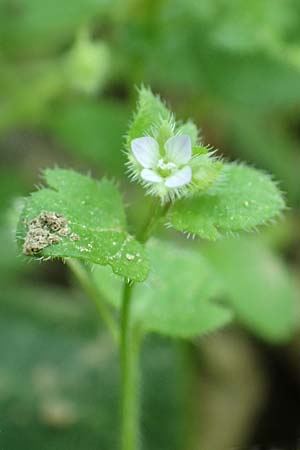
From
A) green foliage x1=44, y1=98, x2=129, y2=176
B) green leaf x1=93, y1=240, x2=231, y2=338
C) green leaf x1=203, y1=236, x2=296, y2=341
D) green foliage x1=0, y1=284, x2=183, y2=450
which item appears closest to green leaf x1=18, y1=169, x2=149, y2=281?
green leaf x1=93, y1=240, x2=231, y2=338

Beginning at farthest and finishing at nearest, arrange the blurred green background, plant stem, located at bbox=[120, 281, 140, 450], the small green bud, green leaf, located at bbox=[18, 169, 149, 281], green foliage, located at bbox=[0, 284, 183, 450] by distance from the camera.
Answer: the small green bud < the blurred green background < green foliage, located at bbox=[0, 284, 183, 450] < plant stem, located at bbox=[120, 281, 140, 450] < green leaf, located at bbox=[18, 169, 149, 281]

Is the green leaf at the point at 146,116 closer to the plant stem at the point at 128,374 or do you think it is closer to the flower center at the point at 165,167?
the flower center at the point at 165,167

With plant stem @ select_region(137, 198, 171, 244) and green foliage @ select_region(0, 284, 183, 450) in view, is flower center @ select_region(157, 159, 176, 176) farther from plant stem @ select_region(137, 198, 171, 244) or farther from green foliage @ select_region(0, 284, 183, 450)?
green foliage @ select_region(0, 284, 183, 450)

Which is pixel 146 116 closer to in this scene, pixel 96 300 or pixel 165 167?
pixel 165 167

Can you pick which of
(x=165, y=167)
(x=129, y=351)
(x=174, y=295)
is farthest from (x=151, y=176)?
(x=174, y=295)

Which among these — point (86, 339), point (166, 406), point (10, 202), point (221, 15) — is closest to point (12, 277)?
point (10, 202)
